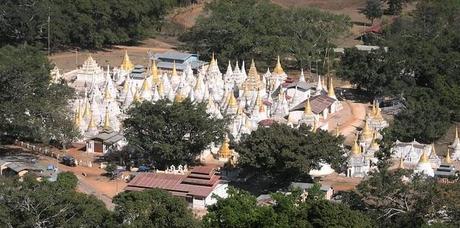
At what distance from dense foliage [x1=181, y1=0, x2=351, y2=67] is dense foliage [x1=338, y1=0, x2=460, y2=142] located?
6.60m

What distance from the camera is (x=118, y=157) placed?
60.5 metres

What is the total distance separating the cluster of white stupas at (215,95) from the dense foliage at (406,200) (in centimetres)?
1740

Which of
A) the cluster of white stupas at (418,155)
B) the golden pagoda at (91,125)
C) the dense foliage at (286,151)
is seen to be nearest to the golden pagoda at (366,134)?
the cluster of white stupas at (418,155)

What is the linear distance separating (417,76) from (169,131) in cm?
Answer: 2987

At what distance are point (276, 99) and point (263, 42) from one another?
50.0 feet

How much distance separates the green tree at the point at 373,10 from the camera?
116500 millimetres

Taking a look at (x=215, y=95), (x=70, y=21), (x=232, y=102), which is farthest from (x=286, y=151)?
(x=70, y=21)

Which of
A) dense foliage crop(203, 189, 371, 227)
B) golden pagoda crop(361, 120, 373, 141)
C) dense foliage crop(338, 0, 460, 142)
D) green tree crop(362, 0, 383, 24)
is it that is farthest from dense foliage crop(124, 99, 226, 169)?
green tree crop(362, 0, 383, 24)

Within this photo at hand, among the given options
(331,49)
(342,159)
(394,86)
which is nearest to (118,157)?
(342,159)

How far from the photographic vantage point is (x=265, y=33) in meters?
87.2

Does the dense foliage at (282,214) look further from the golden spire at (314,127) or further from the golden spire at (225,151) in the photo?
the golden spire at (225,151)

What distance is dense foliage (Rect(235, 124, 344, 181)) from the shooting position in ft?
172

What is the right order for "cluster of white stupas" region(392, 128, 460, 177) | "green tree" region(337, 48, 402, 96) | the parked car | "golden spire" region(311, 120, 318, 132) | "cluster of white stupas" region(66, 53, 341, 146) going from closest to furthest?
"golden spire" region(311, 120, 318, 132)
the parked car
"cluster of white stupas" region(392, 128, 460, 177)
"cluster of white stupas" region(66, 53, 341, 146)
"green tree" region(337, 48, 402, 96)

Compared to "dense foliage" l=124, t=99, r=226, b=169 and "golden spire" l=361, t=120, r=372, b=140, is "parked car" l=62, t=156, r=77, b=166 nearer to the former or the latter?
"dense foliage" l=124, t=99, r=226, b=169
